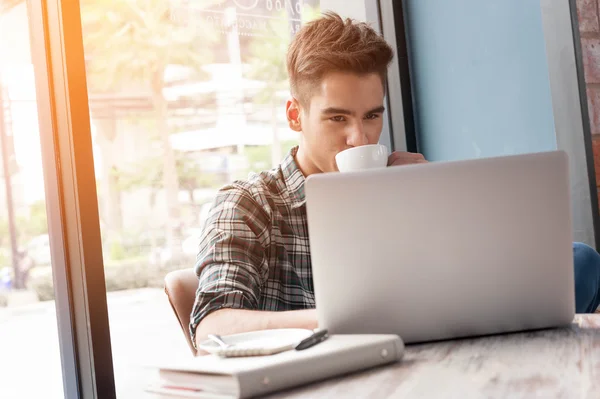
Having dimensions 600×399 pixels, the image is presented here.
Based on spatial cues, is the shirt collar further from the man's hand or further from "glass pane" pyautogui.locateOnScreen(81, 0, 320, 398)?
"glass pane" pyautogui.locateOnScreen(81, 0, 320, 398)

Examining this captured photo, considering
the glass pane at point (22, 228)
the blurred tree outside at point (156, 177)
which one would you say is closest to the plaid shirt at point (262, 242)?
the glass pane at point (22, 228)

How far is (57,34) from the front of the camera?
1.89m

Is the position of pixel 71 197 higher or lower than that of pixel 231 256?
higher

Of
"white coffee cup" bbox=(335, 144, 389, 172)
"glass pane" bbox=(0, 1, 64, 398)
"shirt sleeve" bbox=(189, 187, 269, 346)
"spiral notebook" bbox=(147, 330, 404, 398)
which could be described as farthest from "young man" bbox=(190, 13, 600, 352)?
"glass pane" bbox=(0, 1, 64, 398)

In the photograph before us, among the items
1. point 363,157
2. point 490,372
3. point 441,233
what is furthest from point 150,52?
point 490,372

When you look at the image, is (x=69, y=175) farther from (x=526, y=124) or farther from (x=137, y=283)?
(x=526, y=124)

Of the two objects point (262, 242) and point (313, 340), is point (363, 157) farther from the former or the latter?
point (262, 242)

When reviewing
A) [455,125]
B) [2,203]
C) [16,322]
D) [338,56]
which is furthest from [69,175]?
[455,125]

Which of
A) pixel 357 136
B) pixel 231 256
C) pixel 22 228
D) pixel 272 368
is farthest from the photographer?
pixel 22 228

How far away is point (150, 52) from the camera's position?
2588mm

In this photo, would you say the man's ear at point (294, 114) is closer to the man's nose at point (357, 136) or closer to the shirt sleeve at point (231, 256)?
the man's nose at point (357, 136)

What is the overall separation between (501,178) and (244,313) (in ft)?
1.82

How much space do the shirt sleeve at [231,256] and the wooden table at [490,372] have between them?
0.53 m

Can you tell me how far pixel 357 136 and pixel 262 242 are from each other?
14.5 inches
